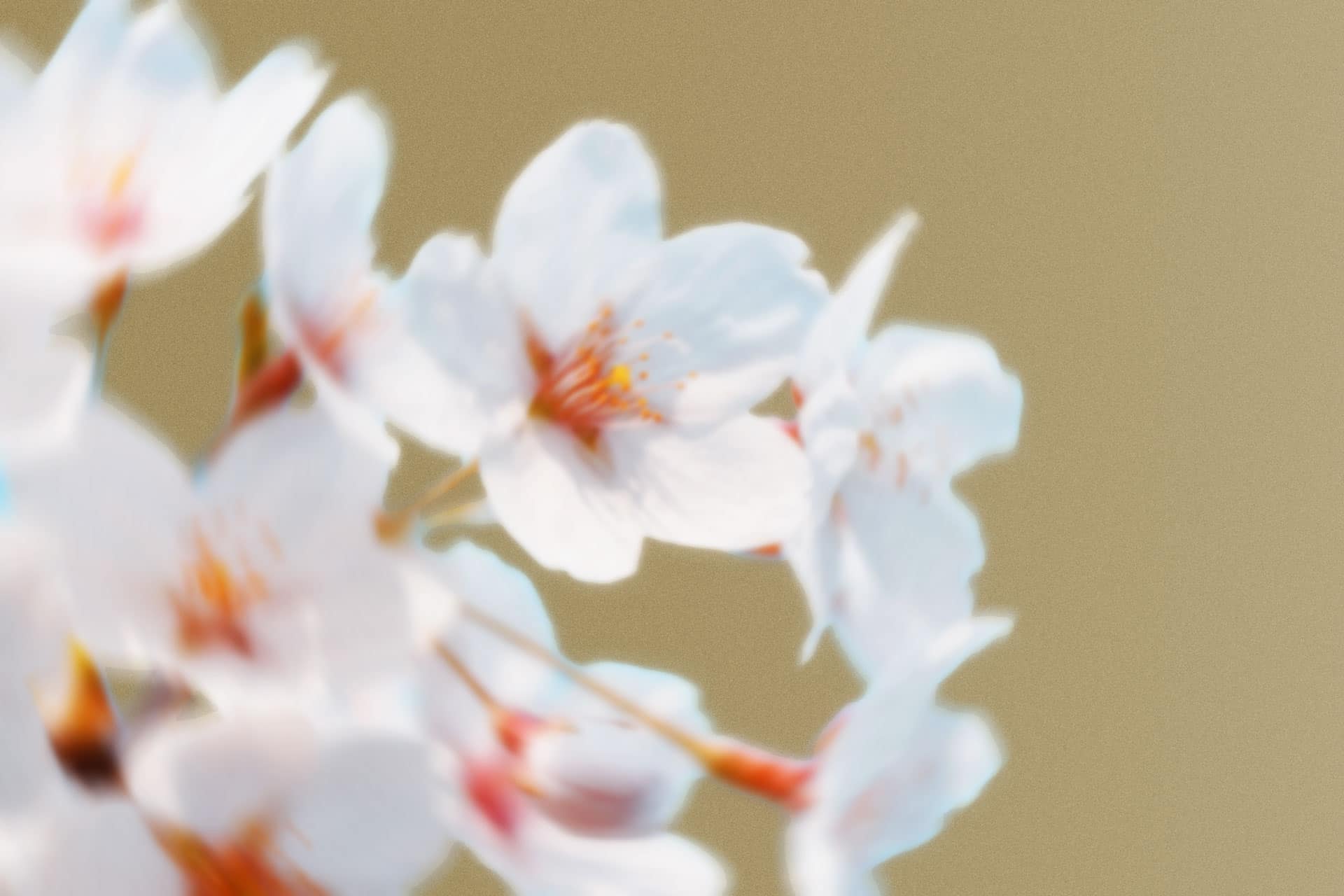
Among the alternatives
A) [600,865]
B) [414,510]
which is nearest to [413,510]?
[414,510]

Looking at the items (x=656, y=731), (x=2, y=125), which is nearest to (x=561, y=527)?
(x=656, y=731)

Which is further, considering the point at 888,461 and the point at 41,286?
the point at 888,461

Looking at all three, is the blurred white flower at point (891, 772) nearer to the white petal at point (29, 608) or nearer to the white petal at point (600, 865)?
the white petal at point (600, 865)

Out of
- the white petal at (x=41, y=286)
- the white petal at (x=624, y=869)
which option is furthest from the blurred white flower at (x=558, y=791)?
the white petal at (x=41, y=286)

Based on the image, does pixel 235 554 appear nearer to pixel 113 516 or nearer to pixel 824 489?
pixel 113 516

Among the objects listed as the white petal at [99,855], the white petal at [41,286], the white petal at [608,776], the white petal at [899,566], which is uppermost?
the white petal at [899,566]

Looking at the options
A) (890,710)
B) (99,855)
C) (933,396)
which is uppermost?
(933,396)

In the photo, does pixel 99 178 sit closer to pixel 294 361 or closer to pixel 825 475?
pixel 294 361
